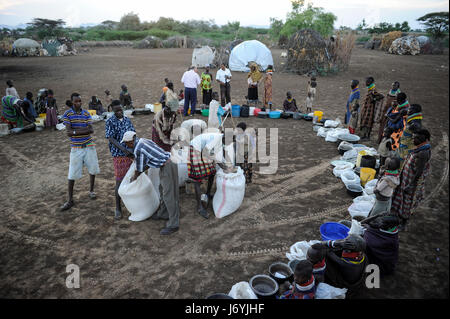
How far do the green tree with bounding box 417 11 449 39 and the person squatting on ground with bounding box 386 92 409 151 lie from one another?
35180 millimetres

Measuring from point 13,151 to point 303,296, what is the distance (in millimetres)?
6832

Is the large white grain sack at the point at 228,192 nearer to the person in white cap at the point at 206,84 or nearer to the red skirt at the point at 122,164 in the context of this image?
the red skirt at the point at 122,164

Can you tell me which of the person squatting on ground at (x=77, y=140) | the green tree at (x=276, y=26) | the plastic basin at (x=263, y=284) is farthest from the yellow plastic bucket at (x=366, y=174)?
the green tree at (x=276, y=26)

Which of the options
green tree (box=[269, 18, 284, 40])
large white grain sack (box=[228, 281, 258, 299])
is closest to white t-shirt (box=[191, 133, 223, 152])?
large white grain sack (box=[228, 281, 258, 299])

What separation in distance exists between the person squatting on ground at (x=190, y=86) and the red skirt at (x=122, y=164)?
5.02m

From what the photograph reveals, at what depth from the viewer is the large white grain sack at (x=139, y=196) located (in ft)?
12.8

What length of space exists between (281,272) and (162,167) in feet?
6.32

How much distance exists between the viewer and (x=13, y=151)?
639 cm

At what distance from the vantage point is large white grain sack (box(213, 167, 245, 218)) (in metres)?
4.09

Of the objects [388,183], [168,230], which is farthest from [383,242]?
[168,230]

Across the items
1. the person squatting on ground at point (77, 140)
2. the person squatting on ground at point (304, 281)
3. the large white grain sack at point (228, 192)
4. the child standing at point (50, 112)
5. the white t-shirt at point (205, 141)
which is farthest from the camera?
the child standing at point (50, 112)

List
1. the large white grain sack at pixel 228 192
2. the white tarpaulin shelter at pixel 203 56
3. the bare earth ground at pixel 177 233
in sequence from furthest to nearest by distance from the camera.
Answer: the white tarpaulin shelter at pixel 203 56
the large white grain sack at pixel 228 192
the bare earth ground at pixel 177 233
